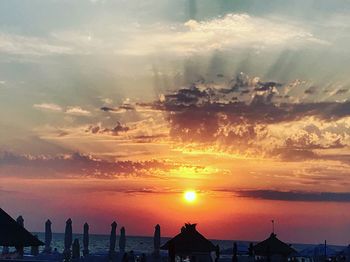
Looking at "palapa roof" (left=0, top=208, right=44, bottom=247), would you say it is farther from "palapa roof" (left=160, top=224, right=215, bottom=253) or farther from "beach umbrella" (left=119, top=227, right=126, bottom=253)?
"beach umbrella" (left=119, top=227, right=126, bottom=253)

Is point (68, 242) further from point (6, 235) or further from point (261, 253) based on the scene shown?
point (6, 235)

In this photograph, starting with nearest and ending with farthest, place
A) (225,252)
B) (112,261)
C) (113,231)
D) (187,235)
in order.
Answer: (187,235) < (112,261) < (225,252) < (113,231)

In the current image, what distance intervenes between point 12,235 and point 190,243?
10.1 metres

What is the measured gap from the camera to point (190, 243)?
32469mm

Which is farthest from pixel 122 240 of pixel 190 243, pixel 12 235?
pixel 12 235

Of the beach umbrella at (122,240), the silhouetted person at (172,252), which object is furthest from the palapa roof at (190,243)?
the beach umbrella at (122,240)

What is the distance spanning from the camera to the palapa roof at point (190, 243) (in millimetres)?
32281

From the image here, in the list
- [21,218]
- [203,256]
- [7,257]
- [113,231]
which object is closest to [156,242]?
[113,231]

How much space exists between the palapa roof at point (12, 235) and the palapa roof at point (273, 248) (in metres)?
16.2

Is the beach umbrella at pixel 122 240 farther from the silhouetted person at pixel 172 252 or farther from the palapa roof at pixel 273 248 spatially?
the silhouetted person at pixel 172 252

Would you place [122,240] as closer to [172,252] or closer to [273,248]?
[273,248]

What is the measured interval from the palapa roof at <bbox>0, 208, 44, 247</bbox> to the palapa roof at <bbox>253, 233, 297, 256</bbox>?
639 inches

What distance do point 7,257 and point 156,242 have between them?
50.3 ft

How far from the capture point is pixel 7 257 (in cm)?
3931
